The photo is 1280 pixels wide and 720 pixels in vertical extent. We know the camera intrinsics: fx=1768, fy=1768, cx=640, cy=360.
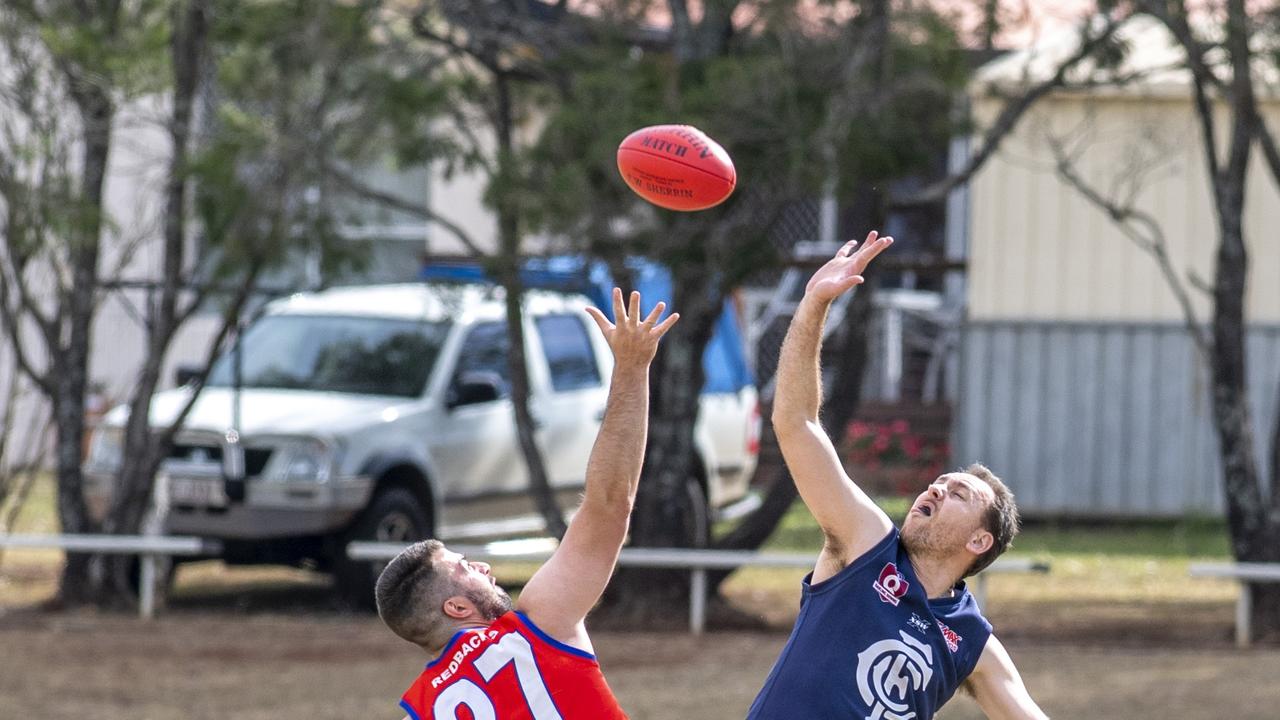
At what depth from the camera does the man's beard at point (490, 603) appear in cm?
373

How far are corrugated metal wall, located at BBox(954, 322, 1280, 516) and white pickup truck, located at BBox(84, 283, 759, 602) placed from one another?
4.27m

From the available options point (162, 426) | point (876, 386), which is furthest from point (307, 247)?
point (876, 386)

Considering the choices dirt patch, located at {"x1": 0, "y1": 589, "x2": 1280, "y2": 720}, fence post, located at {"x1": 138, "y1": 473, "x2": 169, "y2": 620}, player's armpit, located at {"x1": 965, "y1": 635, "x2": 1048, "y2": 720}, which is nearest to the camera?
player's armpit, located at {"x1": 965, "y1": 635, "x2": 1048, "y2": 720}

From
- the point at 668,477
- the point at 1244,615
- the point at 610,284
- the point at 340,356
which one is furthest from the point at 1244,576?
the point at 340,356

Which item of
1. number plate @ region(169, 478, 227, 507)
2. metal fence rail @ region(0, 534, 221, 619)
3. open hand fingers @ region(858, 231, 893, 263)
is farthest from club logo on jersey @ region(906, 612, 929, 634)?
number plate @ region(169, 478, 227, 507)

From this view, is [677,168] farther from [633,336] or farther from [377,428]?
[377,428]

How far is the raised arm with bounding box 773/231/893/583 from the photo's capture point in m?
3.82

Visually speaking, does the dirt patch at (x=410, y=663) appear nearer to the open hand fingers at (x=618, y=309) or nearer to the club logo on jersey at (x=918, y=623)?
the club logo on jersey at (x=918, y=623)

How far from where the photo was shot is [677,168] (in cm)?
495

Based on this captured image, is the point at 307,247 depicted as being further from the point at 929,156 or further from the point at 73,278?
the point at 929,156

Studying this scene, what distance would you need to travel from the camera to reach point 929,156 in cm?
1048

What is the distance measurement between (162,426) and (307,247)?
1.67 meters

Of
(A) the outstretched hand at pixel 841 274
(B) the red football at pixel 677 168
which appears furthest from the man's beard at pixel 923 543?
(B) the red football at pixel 677 168

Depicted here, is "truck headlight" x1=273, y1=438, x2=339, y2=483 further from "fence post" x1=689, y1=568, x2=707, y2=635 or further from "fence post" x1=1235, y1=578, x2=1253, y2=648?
"fence post" x1=1235, y1=578, x2=1253, y2=648
